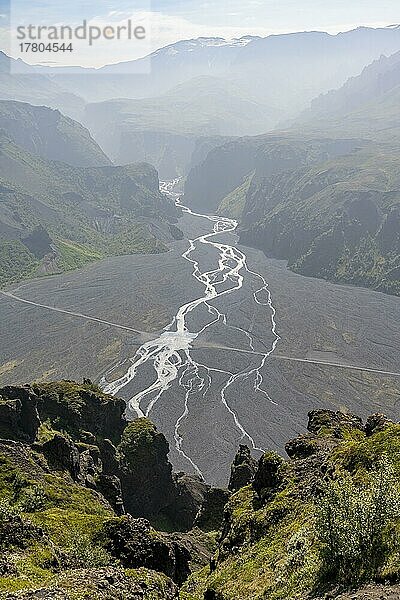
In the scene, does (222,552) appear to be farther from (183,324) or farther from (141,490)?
(183,324)

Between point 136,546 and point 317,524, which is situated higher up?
point 317,524

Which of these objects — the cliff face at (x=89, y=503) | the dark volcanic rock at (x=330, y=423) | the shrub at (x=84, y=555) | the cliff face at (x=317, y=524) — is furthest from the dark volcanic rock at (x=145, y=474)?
the shrub at (x=84, y=555)

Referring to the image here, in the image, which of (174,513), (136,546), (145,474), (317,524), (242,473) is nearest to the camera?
(317,524)

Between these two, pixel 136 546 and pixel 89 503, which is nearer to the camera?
pixel 136 546

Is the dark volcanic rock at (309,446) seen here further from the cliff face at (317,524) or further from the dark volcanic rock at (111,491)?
the dark volcanic rock at (111,491)

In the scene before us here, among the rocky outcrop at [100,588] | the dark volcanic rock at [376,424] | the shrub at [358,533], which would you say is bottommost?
the dark volcanic rock at [376,424]

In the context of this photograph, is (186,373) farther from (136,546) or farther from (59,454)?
(136,546)

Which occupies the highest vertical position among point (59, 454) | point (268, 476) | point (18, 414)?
point (18, 414)

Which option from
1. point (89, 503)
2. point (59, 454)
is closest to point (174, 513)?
point (59, 454)
